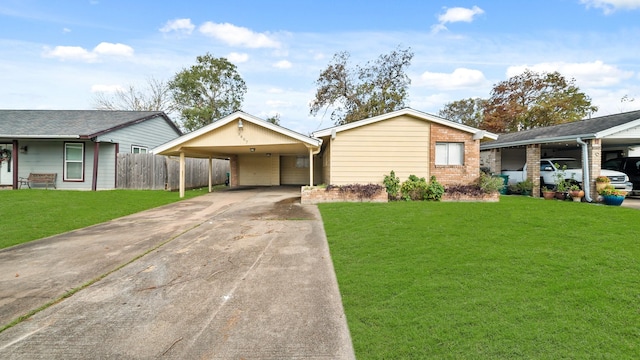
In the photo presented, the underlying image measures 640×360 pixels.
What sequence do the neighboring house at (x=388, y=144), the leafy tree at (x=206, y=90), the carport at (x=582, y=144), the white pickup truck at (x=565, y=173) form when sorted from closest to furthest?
the carport at (x=582, y=144)
the neighboring house at (x=388, y=144)
the white pickup truck at (x=565, y=173)
the leafy tree at (x=206, y=90)

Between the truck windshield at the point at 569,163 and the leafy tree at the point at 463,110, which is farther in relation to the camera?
the leafy tree at the point at 463,110

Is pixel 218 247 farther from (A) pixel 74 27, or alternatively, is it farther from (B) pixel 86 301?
(A) pixel 74 27

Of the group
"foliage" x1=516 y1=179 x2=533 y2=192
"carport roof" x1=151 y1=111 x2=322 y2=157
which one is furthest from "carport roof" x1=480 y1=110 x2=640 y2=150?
"carport roof" x1=151 y1=111 x2=322 y2=157

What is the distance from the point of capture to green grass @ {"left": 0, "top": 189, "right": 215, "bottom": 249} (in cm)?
674

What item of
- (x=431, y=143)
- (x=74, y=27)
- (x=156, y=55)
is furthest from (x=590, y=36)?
(x=74, y=27)

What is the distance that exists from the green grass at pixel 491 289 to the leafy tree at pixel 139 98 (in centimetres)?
3404

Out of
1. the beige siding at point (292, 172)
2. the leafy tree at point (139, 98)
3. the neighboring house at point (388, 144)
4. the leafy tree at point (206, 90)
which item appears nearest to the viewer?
the neighboring house at point (388, 144)

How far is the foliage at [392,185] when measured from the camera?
11445 millimetres

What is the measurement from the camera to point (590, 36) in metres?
14.1

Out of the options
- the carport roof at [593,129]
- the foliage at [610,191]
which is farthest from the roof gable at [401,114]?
the foliage at [610,191]

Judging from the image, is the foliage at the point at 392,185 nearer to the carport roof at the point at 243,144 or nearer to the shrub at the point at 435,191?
the shrub at the point at 435,191

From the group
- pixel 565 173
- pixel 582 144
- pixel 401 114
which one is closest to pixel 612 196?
pixel 582 144

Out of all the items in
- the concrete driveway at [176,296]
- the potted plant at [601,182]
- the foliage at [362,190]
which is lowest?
the concrete driveway at [176,296]

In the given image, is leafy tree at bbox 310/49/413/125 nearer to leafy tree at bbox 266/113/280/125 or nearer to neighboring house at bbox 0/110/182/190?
leafy tree at bbox 266/113/280/125
